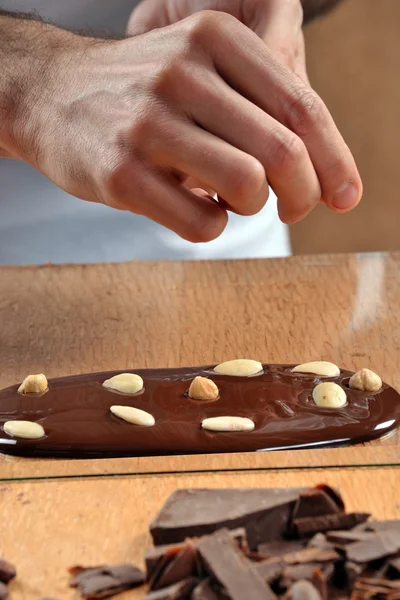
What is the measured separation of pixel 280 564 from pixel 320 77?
6.26ft

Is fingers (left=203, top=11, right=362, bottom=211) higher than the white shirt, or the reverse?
the white shirt

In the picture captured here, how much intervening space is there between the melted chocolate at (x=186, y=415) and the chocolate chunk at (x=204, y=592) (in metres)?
0.17

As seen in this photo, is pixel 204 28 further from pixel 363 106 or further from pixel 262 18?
pixel 363 106

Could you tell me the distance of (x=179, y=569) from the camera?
46cm

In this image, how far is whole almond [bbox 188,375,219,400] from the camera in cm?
69

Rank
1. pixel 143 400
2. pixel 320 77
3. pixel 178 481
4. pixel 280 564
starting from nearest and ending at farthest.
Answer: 1. pixel 280 564
2. pixel 178 481
3. pixel 143 400
4. pixel 320 77

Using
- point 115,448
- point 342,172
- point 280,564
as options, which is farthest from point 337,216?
point 280,564

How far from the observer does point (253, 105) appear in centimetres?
69

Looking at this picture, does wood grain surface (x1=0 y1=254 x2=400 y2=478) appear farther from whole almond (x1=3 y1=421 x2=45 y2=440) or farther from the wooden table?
whole almond (x1=3 y1=421 x2=45 y2=440)

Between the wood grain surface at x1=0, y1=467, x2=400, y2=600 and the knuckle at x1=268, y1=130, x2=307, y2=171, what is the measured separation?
0.73 feet

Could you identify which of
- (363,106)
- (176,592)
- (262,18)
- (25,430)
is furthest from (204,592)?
(363,106)

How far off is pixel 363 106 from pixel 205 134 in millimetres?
1690

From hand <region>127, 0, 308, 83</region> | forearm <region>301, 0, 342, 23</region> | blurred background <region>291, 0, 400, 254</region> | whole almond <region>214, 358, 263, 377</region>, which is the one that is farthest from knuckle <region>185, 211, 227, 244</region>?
blurred background <region>291, 0, 400, 254</region>

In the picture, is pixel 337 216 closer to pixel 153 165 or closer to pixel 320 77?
pixel 320 77
